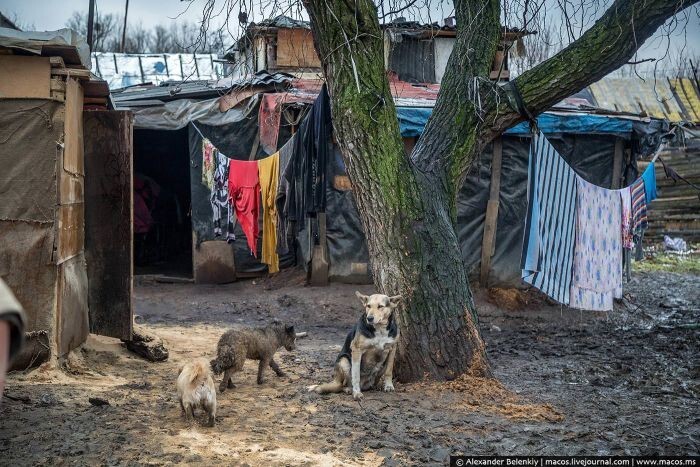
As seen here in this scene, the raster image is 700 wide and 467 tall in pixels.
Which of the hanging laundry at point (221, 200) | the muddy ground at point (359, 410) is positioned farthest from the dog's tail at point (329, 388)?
the hanging laundry at point (221, 200)

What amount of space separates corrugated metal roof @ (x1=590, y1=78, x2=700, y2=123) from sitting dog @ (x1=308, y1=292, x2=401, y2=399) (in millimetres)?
19877

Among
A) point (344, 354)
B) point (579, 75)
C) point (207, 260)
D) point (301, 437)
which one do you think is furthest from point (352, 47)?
point (207, 260)

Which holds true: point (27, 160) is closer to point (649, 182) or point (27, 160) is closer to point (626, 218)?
point (626, 218)

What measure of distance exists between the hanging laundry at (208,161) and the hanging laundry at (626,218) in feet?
22.0

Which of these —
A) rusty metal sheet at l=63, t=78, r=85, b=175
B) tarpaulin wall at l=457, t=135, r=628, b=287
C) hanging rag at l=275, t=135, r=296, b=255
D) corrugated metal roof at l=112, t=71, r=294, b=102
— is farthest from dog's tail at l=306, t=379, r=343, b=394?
corrugated metal roof at l=112, t=71, r=294, b=102

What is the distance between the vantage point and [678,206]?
2080cm

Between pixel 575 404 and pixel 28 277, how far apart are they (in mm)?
4979

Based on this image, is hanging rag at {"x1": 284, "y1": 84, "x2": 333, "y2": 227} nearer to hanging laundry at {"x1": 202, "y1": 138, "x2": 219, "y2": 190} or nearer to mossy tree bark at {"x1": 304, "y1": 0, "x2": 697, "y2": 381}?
hanging laundry at {"x1": 202, "y1": 138, "x2": 219, "y2": 190}

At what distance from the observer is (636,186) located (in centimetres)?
1098

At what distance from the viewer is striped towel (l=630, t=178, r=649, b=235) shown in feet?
35.9

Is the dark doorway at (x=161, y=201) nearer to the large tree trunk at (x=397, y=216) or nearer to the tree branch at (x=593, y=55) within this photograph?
the large tree trunk at (x=397, y=216)

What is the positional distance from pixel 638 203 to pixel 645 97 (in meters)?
16.4

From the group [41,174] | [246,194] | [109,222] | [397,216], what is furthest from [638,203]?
[41,174]

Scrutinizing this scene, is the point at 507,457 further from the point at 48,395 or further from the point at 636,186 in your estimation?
the point at 636,186
